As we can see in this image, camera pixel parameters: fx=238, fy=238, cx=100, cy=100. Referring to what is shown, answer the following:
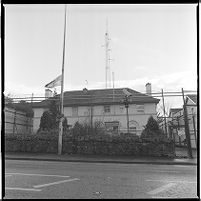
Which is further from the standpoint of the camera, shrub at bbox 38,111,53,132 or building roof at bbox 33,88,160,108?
building roof at bbox 33,88,160,108

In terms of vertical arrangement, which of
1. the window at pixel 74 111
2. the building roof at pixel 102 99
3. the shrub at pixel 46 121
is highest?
the building roof at pixel 102 99

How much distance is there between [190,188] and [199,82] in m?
3.89

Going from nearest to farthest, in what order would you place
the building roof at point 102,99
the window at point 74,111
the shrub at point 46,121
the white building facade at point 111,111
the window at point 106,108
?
the shrub at point 46,121 < the building roof at point 102,99 < the white building facade at point 111,111 < the window at point 106,108 < the window at point 74,111

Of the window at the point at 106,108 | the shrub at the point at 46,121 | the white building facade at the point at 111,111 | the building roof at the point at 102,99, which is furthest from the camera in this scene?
the window at the point at 106,108

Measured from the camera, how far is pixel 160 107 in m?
40.1

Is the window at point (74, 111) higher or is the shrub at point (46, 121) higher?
the window at point (74, 111)

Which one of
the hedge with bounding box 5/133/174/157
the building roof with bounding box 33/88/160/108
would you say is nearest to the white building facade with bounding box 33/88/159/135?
the building roof with bounding box 33/88/160/108

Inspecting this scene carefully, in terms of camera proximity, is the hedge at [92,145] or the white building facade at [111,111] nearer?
the hedge at [92,145]

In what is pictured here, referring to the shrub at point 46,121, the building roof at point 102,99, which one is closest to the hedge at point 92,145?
the shrub at point 46,121

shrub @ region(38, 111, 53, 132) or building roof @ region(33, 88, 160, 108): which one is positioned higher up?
building roof @ region(33, 88, 160, 108)

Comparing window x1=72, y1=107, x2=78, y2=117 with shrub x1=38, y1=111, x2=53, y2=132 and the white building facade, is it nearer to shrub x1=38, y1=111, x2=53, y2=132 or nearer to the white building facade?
the white building facade

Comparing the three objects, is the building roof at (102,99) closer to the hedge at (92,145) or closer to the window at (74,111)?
the window at (74,111)

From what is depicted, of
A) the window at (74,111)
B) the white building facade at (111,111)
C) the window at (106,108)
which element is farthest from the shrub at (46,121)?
the window at (106,108)

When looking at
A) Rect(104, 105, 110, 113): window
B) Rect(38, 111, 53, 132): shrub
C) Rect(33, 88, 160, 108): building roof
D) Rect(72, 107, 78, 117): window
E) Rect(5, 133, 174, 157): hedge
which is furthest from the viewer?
Rect(72, 107, 78, 117): window
